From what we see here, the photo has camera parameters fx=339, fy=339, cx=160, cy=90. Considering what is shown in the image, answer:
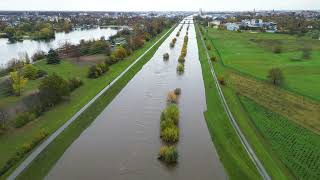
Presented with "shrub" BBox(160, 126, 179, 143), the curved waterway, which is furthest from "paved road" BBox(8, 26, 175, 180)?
"shrub" BBox(160, 126, 179, 143)

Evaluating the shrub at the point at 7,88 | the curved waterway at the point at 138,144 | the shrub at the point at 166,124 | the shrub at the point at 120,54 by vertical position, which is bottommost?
the curved waterway at the point at 138,144

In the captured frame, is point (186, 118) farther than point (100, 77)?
No

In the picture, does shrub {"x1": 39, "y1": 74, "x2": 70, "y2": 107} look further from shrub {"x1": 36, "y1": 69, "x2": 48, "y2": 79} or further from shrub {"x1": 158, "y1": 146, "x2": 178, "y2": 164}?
shrub {"x1": 158, "y1": 146, "x2": 178, "y2": 164}

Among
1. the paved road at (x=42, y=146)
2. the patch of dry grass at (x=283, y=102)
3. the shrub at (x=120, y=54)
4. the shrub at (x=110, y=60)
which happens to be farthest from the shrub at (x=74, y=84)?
the patch of dry grass at (x=283, y=102)

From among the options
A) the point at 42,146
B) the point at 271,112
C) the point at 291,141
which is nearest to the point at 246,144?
the point at 291,141

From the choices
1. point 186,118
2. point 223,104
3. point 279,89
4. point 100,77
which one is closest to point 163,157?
point 186,118

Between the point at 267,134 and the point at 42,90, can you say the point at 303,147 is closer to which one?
the point at 267,134

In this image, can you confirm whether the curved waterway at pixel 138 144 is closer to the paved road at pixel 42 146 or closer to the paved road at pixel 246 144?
the paved road at pixel 42 146
